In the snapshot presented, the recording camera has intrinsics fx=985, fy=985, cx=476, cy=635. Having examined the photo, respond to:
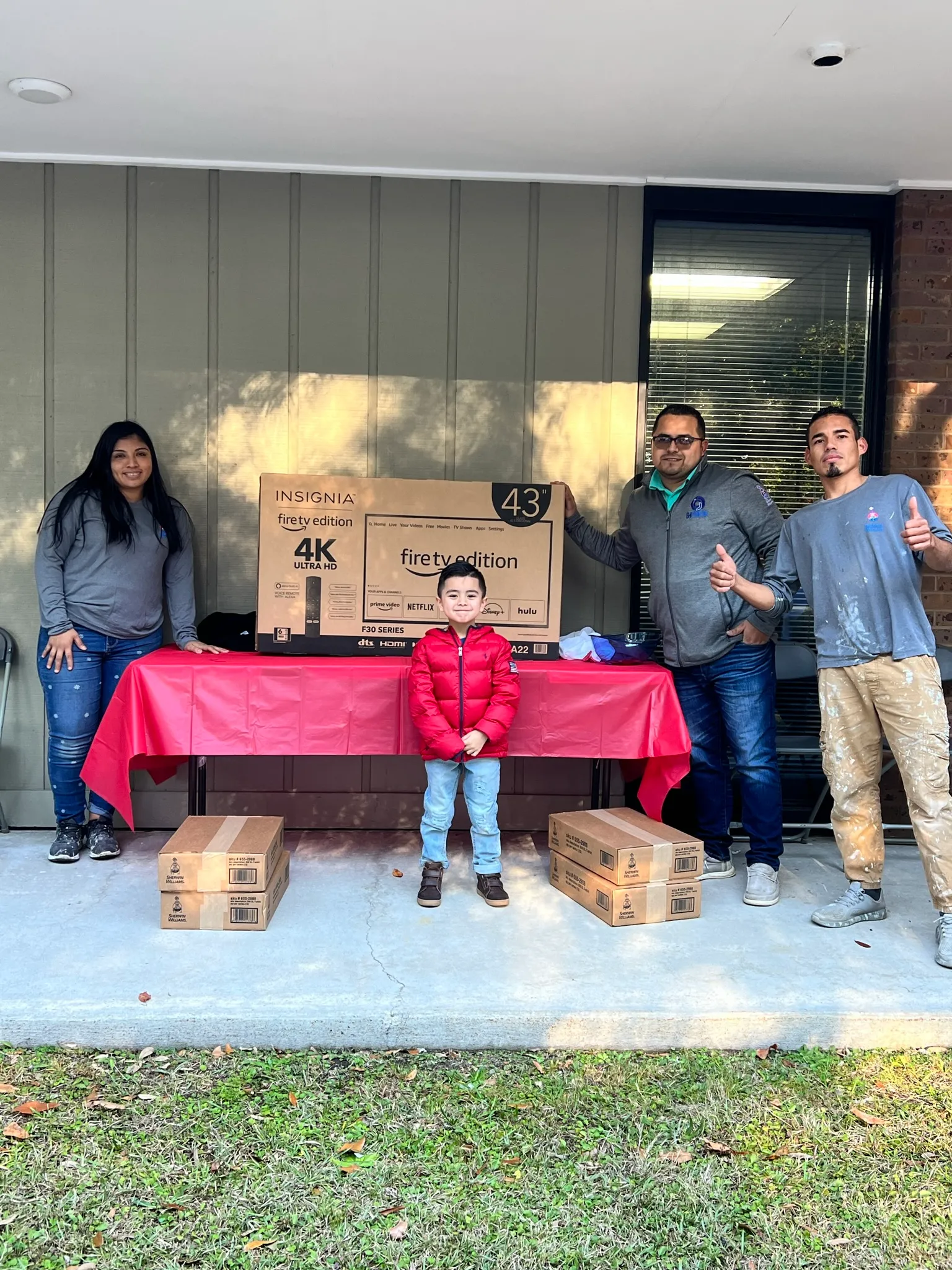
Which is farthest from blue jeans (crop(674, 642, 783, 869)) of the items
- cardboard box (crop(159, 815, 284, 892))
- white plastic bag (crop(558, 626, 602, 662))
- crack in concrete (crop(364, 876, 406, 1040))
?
cardboard box (crop(159, 815, 284, 892))

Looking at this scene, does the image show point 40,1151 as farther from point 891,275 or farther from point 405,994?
point 891,275

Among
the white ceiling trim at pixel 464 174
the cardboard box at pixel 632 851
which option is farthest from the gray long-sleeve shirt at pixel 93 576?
the cardboard box at pixel 632 851

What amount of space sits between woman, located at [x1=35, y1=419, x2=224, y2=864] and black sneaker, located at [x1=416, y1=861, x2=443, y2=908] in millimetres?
1369

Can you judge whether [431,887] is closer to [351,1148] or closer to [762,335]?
[351,1148]

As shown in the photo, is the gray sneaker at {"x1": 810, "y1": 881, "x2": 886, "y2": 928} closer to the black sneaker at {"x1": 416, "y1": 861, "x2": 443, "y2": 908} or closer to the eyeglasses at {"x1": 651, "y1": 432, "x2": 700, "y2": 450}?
the black sneaker at {"x1": 416, "y1": 861, "x2": 443, "y2": 908}

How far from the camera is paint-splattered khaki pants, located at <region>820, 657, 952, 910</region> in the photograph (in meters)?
3.44

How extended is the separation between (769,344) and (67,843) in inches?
160

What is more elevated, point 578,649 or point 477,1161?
point 578,649

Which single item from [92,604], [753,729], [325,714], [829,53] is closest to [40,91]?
[92,604]

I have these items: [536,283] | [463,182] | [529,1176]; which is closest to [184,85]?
[463,182]

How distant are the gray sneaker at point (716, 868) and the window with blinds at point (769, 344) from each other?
32.9 inches

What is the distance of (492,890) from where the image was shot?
12.6ft

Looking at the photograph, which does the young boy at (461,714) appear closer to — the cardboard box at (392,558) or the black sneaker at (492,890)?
the black sneaker at (492,890)

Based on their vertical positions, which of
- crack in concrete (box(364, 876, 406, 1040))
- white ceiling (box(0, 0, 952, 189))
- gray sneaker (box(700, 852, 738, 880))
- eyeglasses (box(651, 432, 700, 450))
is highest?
white ceiling (box(0, 0, 952, 189))
